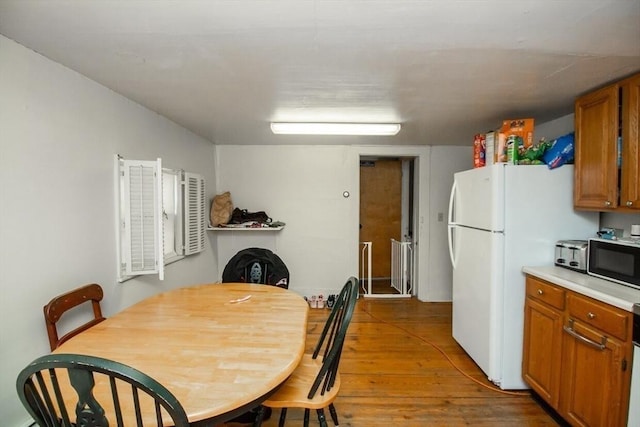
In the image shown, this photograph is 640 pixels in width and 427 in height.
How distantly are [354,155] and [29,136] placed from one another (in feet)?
10.7

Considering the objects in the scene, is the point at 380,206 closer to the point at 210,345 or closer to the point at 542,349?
the point at 542,349

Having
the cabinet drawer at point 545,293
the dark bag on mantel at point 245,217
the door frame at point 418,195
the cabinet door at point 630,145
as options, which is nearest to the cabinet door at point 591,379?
the cabinet drawer at point 545,293

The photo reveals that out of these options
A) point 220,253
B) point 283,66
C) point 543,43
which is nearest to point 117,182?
point 283,66

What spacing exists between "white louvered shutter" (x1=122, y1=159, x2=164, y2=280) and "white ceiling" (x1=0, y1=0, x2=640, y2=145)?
563mm

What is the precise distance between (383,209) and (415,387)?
10.7ft

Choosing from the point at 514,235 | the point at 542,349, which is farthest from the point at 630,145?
the point at 542,349

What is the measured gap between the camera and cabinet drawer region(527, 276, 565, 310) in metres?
1.82

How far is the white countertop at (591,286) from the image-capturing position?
1.46 metres

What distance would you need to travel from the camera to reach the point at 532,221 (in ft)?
7.02

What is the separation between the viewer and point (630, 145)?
1.71 meters

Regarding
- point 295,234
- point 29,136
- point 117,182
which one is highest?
point 29,136

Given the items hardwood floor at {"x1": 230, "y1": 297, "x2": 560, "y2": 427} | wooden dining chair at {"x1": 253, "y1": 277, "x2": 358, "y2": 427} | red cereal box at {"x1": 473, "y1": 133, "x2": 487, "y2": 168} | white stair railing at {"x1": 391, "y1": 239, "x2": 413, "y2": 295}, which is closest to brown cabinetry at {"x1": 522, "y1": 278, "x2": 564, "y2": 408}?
hardwood floor at {"x1": 230, "y1": 297, "x2": 560, "y2": 427}

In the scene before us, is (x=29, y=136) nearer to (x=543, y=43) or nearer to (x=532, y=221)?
(x=543, y=43)

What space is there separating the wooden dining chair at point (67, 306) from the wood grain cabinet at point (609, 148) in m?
3.13
